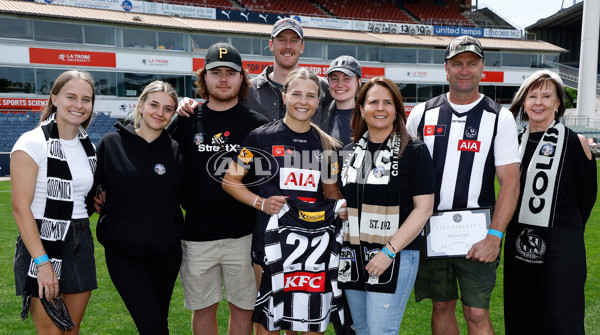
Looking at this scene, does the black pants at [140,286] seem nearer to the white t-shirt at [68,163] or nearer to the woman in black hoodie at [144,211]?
the woman in black hoodie at [144,211]

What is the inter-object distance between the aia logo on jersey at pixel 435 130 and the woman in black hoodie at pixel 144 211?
1643 mm

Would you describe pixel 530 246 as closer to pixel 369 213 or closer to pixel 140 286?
pixel 369 213

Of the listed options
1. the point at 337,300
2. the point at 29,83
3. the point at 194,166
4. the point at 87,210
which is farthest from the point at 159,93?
the point at 29,83

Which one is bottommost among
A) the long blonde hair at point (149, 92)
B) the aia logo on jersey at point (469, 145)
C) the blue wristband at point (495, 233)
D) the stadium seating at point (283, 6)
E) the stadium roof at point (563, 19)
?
the blue wristband at point (495, 233)

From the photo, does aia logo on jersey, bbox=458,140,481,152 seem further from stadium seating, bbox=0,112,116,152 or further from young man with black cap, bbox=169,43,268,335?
stadium seating, bbox=0,112,116,152

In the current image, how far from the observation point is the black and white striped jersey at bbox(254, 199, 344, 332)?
282 cm

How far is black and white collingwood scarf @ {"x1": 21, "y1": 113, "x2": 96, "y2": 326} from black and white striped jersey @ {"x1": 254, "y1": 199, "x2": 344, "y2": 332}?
4.06 ft

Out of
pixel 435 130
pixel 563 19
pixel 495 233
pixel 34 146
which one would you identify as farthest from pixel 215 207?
pixel 563 19

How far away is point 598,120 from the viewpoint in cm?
3155

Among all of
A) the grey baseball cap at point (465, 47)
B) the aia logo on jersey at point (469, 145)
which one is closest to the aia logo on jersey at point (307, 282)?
the aia logo on jersey at point (469, 145)

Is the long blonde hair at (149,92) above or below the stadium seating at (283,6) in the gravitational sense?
below

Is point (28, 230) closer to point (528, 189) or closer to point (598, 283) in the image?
point (528, 189)

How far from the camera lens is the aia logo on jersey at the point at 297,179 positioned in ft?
9.66

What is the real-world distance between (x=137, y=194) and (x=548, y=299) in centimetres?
270
